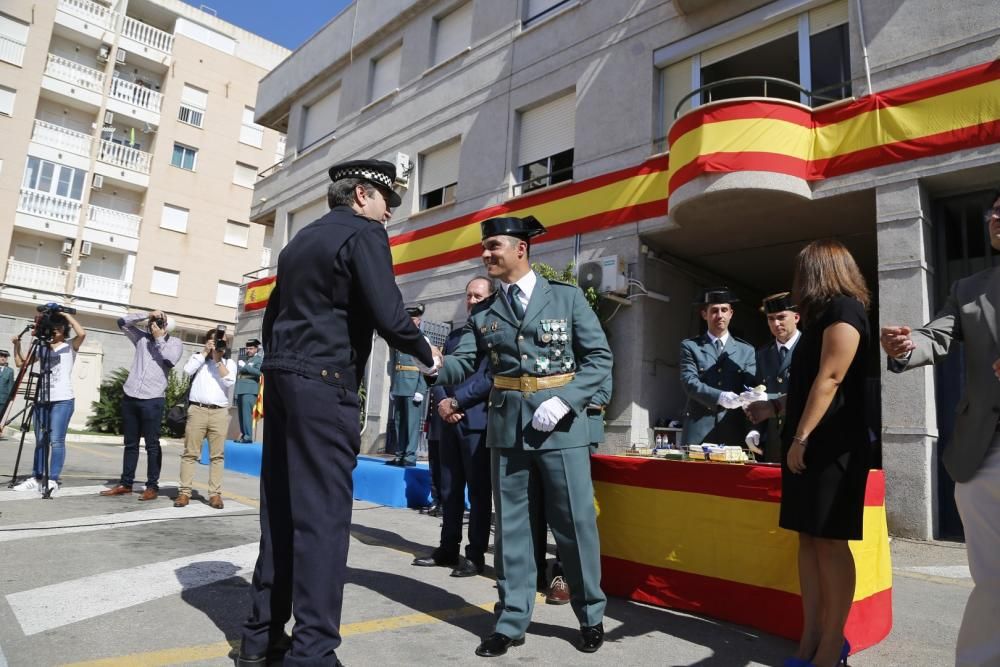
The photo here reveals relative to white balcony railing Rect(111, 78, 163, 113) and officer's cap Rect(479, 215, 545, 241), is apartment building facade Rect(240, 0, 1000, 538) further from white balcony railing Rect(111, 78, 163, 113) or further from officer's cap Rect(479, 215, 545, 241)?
white balcony railing Rect(111, 78, 163, 113)

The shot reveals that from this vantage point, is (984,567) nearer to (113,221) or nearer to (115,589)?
(115,589)

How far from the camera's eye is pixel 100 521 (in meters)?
5.62

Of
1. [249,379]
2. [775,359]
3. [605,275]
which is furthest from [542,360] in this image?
[249,379]

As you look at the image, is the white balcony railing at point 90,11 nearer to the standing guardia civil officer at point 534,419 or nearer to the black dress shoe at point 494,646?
the standing guardia civil officer at point 534,419

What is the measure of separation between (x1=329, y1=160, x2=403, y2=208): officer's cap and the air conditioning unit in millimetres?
7351

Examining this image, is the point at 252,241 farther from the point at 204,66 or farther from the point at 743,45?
the point at 743,45

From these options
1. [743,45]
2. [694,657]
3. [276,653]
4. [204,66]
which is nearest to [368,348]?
[276,653]

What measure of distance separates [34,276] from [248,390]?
68.7 feet

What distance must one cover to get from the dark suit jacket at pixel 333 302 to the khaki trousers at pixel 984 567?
89.4 inches

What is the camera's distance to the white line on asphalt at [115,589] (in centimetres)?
319

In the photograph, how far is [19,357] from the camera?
7992mm

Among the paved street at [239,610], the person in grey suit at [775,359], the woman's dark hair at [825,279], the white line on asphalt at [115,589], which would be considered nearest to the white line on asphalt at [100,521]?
the paved street at [239,610]

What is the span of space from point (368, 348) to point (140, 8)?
1493 inches

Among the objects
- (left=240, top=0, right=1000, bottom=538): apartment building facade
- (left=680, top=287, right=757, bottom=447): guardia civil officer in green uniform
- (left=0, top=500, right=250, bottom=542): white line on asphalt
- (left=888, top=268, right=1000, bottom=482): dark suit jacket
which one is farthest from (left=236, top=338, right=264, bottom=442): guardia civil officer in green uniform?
(left=888, top=268, right=1000, bottom=482): dark suit jacket
